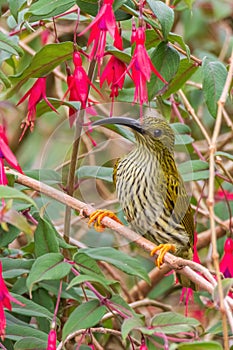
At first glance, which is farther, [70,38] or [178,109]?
[70,38]

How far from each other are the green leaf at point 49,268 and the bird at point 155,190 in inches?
16.2

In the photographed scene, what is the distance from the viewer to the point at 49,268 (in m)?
1.59

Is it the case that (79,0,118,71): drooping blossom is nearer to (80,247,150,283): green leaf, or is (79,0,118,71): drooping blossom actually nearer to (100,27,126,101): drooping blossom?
(100,27,126,101): drooping blossom

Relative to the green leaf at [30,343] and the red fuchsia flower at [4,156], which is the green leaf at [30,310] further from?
the red fuchsia flower at [4,156]

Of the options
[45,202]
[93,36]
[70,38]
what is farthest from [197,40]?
[93,36]

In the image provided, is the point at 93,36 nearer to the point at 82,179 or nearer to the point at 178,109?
the point at 82,179

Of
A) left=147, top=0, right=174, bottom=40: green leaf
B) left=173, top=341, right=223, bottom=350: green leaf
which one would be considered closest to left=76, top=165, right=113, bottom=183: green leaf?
left=147, top=0, right=174, bottom=40: green leaf

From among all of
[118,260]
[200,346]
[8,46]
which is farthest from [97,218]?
[200,346]

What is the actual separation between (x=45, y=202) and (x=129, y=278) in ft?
4.09

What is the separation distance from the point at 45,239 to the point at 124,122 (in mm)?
307

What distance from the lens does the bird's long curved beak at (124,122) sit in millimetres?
1738

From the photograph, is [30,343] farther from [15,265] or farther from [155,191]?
[155,191]

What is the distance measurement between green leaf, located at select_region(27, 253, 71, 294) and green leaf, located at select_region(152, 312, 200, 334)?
0.22 metres

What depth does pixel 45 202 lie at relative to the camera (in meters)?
1.91
